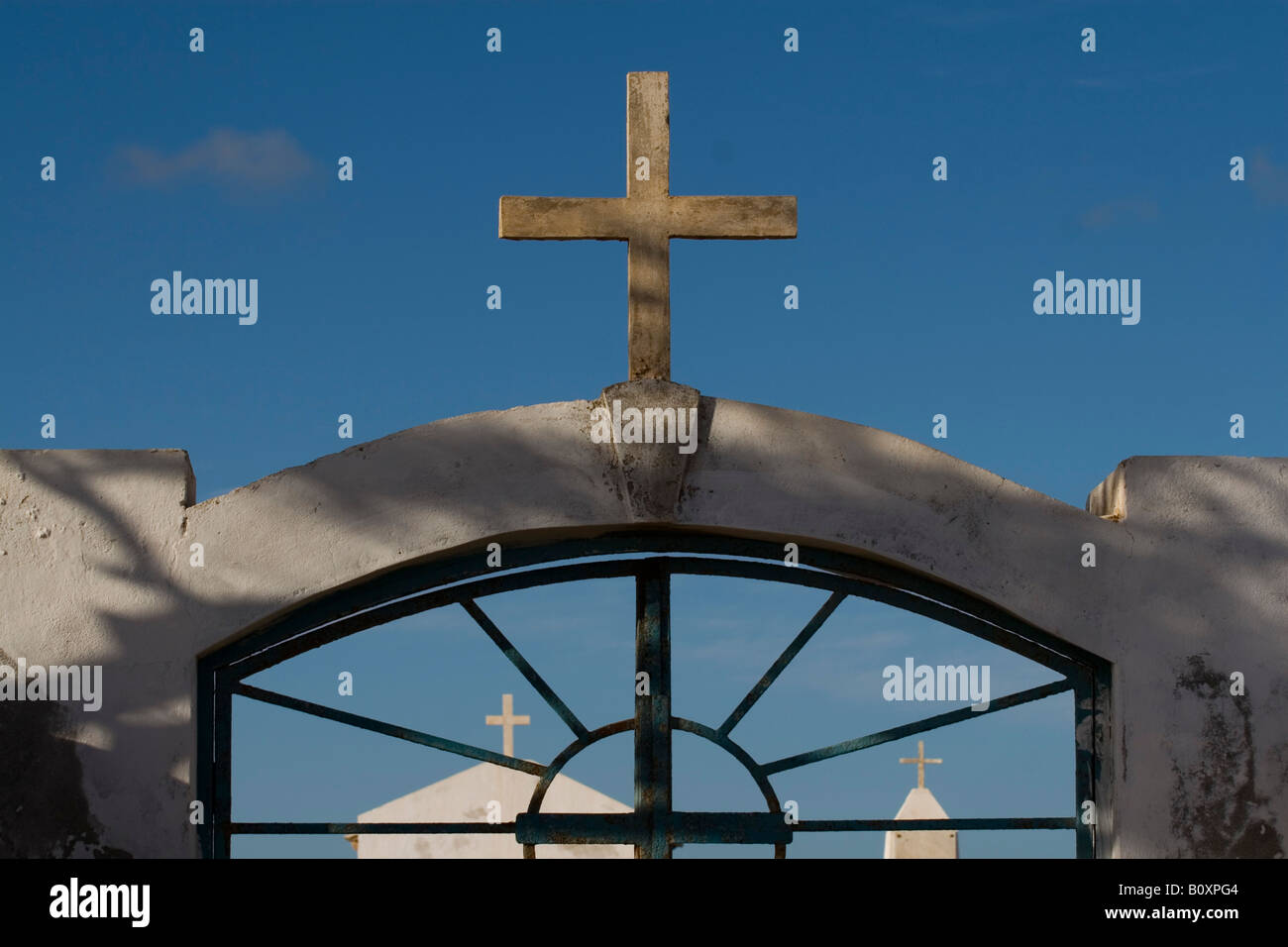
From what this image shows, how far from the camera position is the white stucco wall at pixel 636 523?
19.1 ft

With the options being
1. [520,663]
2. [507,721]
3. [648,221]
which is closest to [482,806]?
[507,721]

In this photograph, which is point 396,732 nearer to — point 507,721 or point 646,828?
point 646,828

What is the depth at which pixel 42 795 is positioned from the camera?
5.75 metres

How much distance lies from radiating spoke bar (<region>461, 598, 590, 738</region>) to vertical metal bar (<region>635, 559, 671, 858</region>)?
0.24m

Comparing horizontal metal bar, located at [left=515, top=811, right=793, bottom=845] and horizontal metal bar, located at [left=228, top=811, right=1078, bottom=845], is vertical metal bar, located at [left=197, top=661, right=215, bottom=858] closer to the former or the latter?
horizontal metal bar, located at [left=228, top=811, right=1078, bottom=845]

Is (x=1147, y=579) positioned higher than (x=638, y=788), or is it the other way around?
(x=1147, y=579)

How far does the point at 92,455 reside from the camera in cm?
598

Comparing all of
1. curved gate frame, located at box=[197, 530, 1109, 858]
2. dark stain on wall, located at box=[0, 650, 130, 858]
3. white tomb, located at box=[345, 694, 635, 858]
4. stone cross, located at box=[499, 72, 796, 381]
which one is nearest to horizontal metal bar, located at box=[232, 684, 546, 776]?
curved gate frame, located at box=[197, 530, 1109, 858]

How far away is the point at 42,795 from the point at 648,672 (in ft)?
7.08
